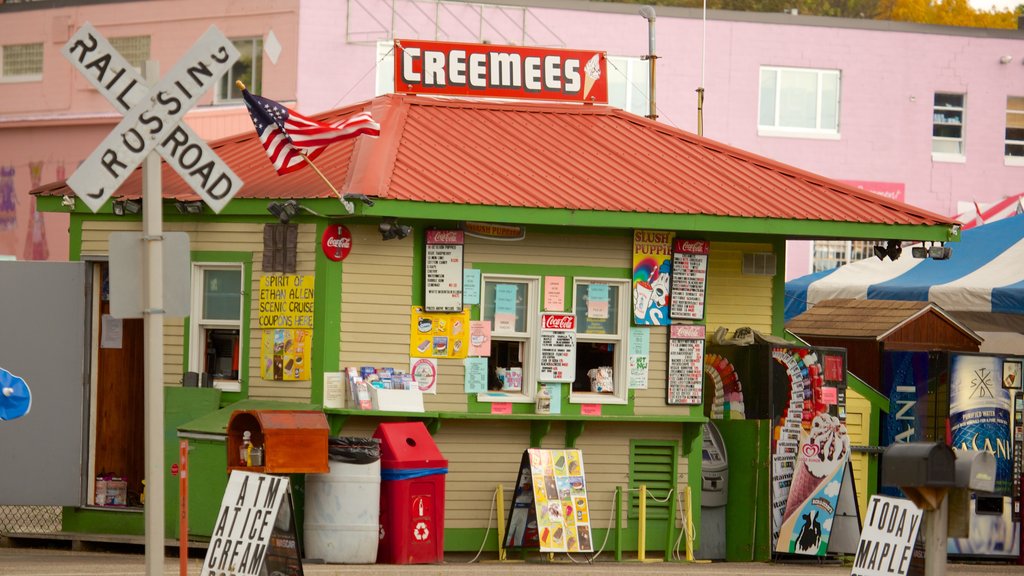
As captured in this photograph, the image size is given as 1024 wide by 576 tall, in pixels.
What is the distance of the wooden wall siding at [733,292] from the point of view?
18078mm

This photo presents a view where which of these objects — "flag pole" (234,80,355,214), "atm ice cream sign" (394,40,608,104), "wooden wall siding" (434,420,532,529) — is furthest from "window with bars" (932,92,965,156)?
"flag pole" (234,80,355,214)

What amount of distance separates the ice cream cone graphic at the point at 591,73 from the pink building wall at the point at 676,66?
1856 centimetres

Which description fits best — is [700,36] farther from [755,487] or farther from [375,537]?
[375,537]

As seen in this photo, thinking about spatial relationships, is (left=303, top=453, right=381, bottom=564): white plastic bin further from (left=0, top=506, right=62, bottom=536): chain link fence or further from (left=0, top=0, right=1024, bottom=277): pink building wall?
(left=0, top=0, right=1024, bottom=277): pink building wall

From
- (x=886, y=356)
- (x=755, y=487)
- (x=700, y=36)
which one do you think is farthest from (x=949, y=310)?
(x=700, y=36)

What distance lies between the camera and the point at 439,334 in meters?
16.2

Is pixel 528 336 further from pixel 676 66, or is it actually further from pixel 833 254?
pixel 833 254

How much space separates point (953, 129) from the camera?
41.1 meters

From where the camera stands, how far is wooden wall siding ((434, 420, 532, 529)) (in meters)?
16.4

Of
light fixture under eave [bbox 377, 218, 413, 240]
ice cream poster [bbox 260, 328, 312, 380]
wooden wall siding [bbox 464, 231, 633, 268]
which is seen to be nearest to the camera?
light fixture under eave [bbox 377, 218, 413, 240]

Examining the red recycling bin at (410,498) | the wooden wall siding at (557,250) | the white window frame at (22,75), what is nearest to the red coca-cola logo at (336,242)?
the wooden wall siding at (557,250)

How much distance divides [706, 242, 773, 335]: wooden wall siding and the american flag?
4.42 meters

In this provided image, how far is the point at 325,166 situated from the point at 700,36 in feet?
77.5

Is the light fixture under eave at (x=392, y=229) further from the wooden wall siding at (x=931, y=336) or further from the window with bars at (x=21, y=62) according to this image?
the window with bars at (x=21, y=62)
